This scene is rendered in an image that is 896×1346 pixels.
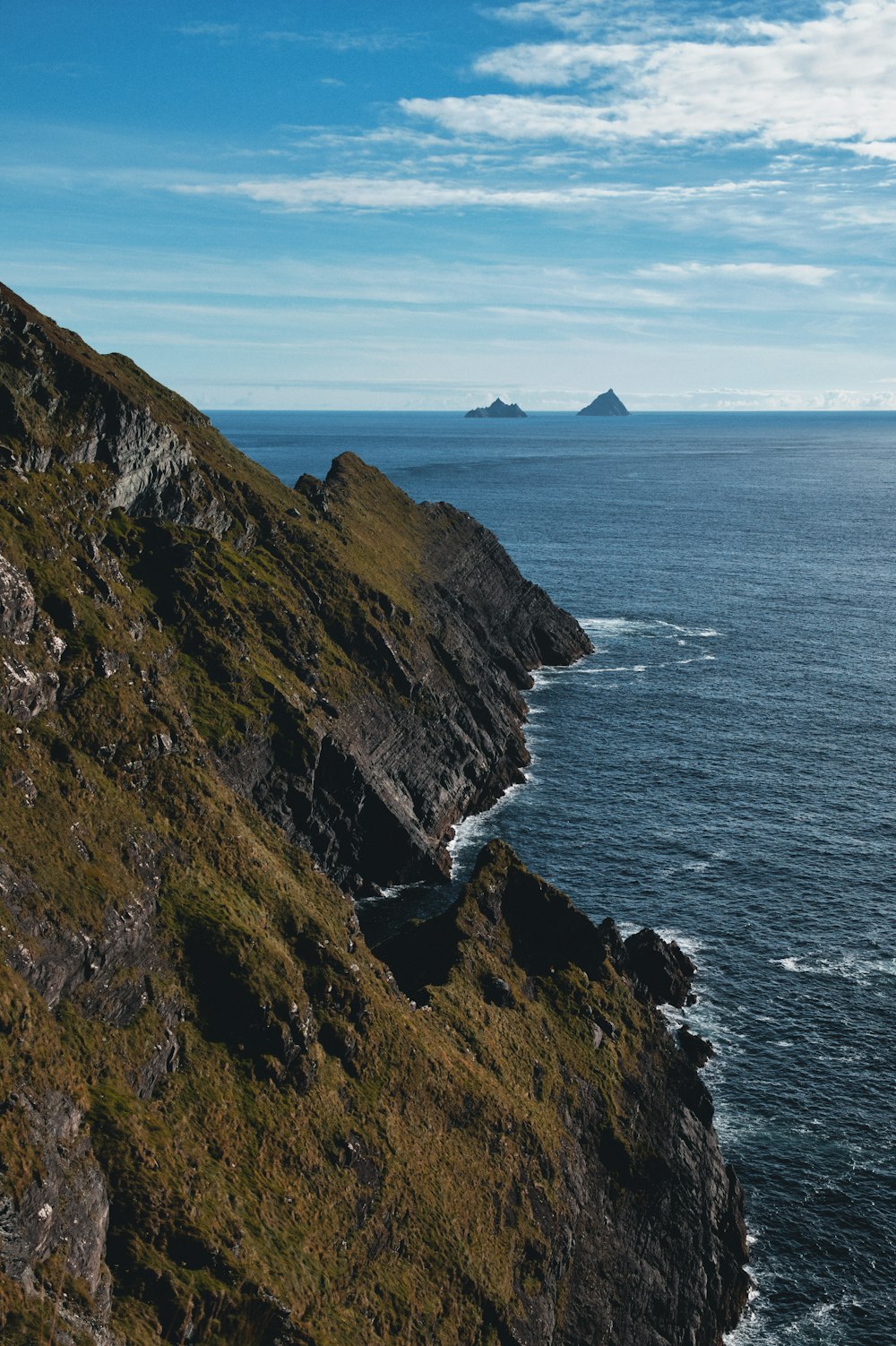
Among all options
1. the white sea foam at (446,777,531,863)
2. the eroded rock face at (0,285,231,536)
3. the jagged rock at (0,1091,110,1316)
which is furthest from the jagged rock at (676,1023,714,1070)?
the eroded rock face at (0,285,231,536)

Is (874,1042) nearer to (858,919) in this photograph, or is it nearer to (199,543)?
(858,919)

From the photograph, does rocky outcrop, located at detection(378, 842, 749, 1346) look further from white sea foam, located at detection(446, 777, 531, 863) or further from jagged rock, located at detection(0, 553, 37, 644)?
jagged rock, located at detection(0, 553, 37, 644)

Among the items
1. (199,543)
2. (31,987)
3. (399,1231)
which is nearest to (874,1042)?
(399,1231)

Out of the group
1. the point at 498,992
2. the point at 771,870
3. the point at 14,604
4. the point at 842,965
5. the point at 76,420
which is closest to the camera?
the point at 14,604

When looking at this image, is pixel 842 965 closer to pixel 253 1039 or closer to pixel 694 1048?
pixel 694 1048

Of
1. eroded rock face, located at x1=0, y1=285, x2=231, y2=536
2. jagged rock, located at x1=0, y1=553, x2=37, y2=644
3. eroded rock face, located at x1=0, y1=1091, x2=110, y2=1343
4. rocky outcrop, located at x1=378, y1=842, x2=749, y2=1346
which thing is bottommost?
rocky outcrop, located at x1=378, y1=842, x2=749, y2=1346

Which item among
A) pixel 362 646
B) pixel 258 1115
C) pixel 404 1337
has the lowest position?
pixel 404 1337

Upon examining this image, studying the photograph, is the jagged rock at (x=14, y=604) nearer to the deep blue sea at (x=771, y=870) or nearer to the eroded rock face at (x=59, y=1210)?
the eroded rock face at (x=59, y=1210)

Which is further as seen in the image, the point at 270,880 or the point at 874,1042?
the point at 874,1042

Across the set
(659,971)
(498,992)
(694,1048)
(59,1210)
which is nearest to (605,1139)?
(498,992)
